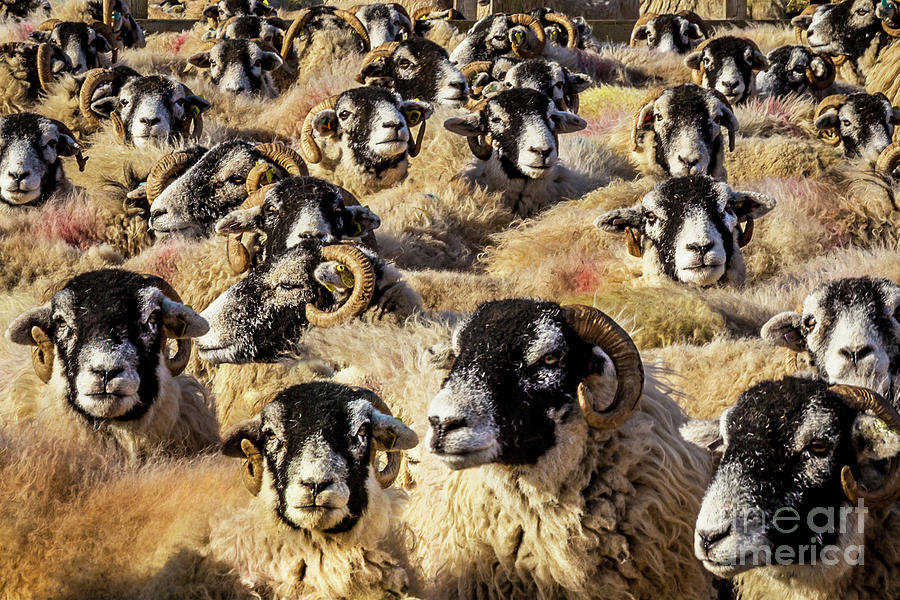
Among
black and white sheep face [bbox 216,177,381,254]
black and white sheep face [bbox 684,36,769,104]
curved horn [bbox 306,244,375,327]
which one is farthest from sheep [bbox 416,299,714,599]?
black and white sheep face [bbox 684,36,769,104]

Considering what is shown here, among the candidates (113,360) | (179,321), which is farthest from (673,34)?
(113,360)

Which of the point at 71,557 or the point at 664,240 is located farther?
the point at 664,240

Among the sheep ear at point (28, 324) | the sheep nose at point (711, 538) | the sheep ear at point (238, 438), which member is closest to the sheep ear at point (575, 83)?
the sheep ear at point (28, 324)

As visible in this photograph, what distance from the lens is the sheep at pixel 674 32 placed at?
603 inches

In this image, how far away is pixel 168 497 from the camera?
4.54m

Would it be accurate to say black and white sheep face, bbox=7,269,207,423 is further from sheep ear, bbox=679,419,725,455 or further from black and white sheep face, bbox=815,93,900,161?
black and white sheep face, bbox=815,93,900,161

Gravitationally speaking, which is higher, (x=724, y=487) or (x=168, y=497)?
(x=724, y=487)

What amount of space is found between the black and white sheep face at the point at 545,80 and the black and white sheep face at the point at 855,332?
5597 millimetres

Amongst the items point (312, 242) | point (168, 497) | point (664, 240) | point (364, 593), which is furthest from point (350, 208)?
point (364, 593)

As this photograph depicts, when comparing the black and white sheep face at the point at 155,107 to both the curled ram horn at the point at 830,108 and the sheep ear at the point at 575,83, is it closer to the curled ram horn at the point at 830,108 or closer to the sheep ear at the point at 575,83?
the sheep ear at the point at 575,83

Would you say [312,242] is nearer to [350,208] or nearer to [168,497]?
[350,208]

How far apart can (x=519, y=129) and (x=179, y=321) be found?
14.2 feet

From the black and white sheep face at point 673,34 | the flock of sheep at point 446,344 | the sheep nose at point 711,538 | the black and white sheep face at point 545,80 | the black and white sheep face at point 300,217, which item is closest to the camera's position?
the sheep nose at point 711,538

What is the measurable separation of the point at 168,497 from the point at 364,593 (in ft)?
2.72
